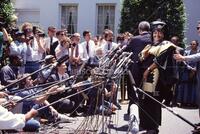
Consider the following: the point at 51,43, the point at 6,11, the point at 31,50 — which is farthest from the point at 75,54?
the point at 6,11

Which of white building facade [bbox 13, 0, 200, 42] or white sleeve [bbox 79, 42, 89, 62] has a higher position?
white building facade [bbox 13, 0, 200, 42]

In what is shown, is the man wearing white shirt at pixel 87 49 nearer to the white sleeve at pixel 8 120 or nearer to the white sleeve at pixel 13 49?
the white sleeve at pixel 13 49

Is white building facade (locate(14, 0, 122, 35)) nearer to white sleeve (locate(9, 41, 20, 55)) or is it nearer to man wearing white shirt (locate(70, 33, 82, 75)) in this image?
man wearing white shirt (locate(70, 33, 82, 75))

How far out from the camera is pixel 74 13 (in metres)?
21.2

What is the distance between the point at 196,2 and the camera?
19.5 metres

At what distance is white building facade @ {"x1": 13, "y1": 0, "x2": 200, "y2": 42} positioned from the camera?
20547mm

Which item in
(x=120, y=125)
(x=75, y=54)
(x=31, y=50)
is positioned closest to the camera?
(x=120, y=125)

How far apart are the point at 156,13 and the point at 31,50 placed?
7941mm

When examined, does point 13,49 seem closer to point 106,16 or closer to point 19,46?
point 19,46

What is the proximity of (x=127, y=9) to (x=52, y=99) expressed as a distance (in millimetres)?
9513

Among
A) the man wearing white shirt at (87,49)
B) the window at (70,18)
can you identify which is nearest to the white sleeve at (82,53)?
Result: the man wearing white shirt at (87,49)

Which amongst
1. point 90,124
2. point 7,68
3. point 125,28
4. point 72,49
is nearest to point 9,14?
point 72,49

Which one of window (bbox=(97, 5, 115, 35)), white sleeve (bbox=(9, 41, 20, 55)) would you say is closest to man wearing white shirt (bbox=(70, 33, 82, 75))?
white sleeve (bbox=(9, 41, 20, 55))

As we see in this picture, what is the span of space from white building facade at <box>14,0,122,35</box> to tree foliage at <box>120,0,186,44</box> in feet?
5.88
